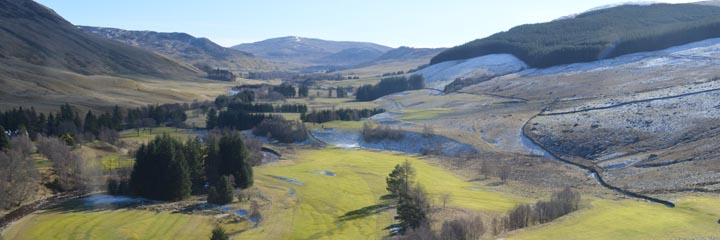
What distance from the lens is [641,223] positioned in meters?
48.8

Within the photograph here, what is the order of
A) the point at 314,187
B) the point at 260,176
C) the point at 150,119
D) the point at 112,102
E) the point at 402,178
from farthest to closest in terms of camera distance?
1. the point at 112,102
2. the point at 150,119
3. the point at 260,176
4. the point at 314,187
5. the point at 402,178

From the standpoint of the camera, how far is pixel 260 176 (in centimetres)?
8694

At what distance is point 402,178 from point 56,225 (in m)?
38.2

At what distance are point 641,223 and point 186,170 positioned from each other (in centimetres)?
5311

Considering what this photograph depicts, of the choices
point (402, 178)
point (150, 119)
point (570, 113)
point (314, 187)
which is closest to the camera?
point (402, 178)

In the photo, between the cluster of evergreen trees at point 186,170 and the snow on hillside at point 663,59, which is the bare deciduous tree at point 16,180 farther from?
the snow on hillside at point 663,59

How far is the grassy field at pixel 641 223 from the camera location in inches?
1769

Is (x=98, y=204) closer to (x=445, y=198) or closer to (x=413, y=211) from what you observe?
(x=413, y=211)

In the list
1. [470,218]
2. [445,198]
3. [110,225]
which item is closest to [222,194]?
[110,225]

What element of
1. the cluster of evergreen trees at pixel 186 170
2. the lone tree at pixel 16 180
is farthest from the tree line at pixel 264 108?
the lone tree at pixel 16 180

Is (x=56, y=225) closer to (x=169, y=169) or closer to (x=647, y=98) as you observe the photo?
(x=169, y=169)

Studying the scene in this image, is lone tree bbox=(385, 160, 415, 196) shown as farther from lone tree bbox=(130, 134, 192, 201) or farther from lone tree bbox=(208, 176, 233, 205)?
lone tree bbox=(130, 134, 192, 201)

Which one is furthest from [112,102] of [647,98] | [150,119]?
[647,98]

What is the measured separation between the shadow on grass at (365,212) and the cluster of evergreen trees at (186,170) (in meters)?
16.0
